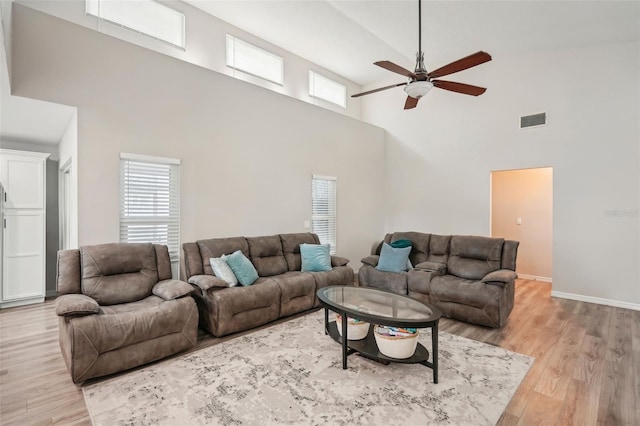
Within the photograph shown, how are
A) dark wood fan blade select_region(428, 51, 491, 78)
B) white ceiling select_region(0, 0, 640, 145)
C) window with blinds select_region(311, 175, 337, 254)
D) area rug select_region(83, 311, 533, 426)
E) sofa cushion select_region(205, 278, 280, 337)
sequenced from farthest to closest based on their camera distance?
window with blinds select_region(311, 175, 337, 254) < white ceiling select_region(0, 0, 640, 145) < sofa cushion select_region(205, 278, 280, 337) < dark wood fan blade select_region(428, 51, 491, 78) < area rug select_region(83, 311, 533, 426)

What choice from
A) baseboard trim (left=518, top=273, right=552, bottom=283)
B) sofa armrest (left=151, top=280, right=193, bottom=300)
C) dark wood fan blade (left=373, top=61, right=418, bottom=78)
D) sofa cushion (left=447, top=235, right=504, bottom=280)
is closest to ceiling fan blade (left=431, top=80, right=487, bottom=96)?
dark wood fan blade (left=373, top=61, right=418, bottom=78)

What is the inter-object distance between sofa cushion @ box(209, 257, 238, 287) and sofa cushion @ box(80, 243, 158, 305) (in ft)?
1.99

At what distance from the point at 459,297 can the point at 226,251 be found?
9.71 ft

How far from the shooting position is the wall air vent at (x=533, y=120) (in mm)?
5051

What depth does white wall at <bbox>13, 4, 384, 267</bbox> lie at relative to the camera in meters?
3.10

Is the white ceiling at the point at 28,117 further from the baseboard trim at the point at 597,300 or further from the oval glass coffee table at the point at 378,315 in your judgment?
the baseboard trim at the point at 597,300

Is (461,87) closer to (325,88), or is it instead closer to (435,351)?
(435,351)

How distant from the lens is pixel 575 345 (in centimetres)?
315

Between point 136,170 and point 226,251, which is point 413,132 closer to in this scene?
point 226,251

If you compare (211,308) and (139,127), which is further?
(139,127)

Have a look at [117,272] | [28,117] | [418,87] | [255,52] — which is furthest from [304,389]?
[255,52]

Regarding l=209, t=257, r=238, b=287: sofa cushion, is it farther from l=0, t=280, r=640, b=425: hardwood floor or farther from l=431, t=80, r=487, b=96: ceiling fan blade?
l=431, t=80, r=487, b=96: ceiling fan blade

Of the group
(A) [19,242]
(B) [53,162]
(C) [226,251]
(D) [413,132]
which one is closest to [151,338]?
(C) [226,251]

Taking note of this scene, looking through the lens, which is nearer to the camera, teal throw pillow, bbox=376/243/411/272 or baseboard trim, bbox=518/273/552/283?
teal throw pillow, bbox=376/243/411/272
